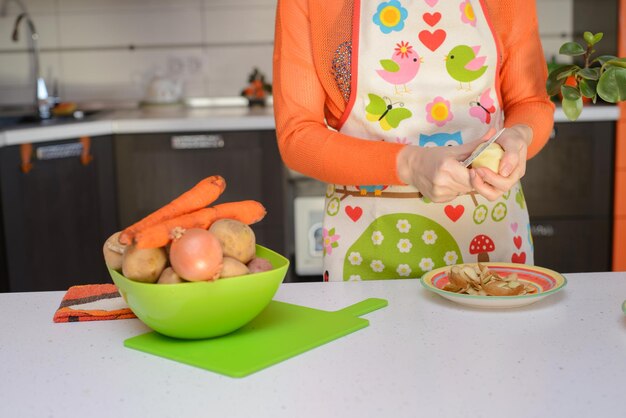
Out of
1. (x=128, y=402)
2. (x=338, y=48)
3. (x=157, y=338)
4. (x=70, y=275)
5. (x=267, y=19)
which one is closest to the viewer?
(x=128, y=402)

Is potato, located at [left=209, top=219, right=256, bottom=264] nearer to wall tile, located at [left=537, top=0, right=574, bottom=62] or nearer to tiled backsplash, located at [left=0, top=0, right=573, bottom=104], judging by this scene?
tiled backsplash, located at [left=0, top=0, right=573, bottom=104]

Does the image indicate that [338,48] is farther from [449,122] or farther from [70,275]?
[70,275]

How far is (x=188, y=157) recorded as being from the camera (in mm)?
2953

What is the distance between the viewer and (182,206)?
0.94 m

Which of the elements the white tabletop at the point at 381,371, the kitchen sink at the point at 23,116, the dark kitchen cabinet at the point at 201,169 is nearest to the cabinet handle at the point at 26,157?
the dark kitchen cabinet at the point at 201,169

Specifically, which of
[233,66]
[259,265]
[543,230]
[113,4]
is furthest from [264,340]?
[113,4]

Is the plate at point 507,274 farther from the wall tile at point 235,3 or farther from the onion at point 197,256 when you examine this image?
the wall tile at point 235,3

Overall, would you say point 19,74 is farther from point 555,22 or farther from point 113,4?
point 555,22

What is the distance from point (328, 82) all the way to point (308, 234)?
1.70m

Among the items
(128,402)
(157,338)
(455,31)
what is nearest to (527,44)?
(455,31)

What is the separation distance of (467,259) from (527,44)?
1.27 feet

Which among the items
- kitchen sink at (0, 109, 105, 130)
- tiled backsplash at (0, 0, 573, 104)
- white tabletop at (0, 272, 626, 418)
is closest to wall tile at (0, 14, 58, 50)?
tiled backsplash at (0, 0, 573, 104)

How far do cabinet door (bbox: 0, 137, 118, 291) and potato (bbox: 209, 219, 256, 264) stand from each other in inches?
74.0

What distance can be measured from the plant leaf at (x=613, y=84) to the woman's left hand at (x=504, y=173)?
16 centimetres
